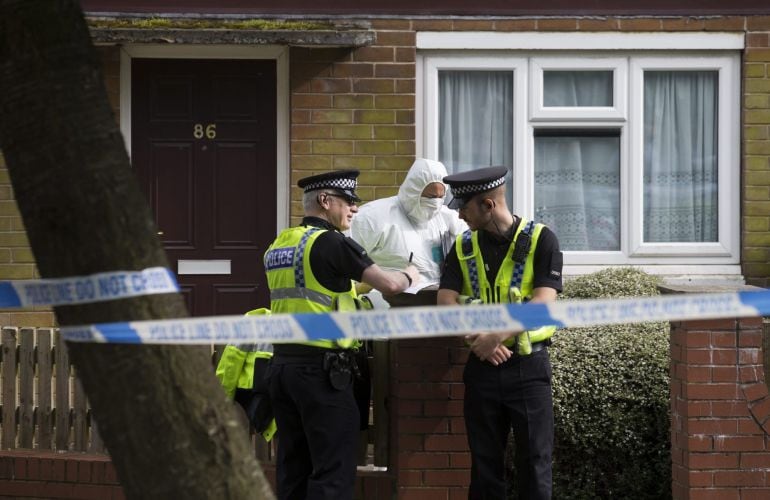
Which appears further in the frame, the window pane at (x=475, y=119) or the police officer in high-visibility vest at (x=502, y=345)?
the window pane at (x=475, y=119)

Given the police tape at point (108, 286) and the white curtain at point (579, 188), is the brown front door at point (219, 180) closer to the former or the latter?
the white curtain at point (579, 188)

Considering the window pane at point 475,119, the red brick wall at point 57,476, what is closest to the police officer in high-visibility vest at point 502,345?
the red brick wall at point 57,476

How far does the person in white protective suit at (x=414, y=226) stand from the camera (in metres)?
7.36

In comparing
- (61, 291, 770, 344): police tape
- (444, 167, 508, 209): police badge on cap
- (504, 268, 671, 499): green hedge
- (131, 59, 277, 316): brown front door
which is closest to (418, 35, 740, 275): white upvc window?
(131, 59, 277, 316): brown front door

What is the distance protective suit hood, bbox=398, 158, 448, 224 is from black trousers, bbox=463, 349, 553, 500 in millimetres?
1965

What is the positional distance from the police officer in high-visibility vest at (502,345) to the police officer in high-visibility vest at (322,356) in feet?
1.11

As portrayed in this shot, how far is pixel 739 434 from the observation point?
233 inches

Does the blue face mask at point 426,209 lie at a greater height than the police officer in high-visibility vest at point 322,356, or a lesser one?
greater

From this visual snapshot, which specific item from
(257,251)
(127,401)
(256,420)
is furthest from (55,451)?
(127,401)

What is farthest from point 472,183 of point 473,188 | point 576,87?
point 576,87

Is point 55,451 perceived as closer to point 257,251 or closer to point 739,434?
point 257,251

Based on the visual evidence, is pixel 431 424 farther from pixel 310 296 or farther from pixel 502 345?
pixel 310 296

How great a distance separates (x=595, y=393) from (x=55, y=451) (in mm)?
2962

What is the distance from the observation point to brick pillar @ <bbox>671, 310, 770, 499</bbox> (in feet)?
19.3
